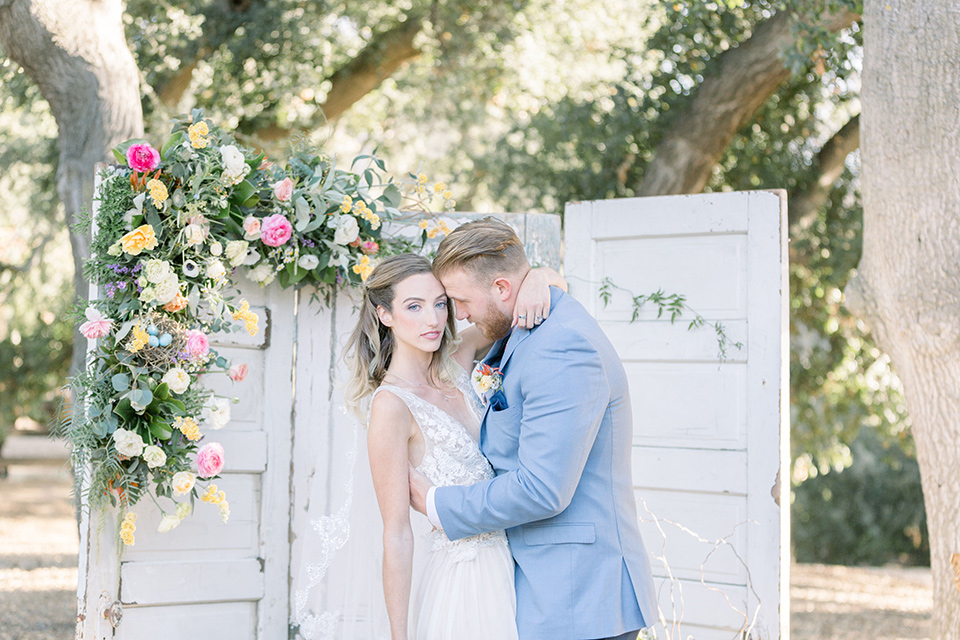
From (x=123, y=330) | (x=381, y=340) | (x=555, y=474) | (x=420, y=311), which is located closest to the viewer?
A: (x=555, y=474)

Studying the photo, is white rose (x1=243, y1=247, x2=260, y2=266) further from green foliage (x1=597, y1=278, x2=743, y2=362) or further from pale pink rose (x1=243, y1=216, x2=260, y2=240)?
green foliage (x1=597, y1=278, x2=743, y2=362)

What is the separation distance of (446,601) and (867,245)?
9.06ft

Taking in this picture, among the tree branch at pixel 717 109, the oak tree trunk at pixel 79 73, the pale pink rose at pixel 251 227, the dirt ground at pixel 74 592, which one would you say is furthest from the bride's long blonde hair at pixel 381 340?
the tree branch at pixel 717 109

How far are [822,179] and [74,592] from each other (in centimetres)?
659

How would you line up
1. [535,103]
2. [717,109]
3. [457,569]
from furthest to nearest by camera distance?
[535,103] → [717,109] → [457,569]

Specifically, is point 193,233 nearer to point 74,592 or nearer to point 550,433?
point 550,433

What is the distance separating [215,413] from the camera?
2.97 m

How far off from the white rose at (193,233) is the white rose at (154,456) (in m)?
0.71

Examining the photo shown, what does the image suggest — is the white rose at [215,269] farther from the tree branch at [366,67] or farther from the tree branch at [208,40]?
the tree branch at [366,67]

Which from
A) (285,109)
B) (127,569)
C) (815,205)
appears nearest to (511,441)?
(127,569)

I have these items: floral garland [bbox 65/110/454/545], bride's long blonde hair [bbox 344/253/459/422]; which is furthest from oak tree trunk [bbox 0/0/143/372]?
bride's long blonde hair [bbox 344/253/459/422]

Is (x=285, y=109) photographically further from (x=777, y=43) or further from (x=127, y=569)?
(x=127, y=569)

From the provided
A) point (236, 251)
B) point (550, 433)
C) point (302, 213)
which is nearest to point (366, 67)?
point (302, 213)

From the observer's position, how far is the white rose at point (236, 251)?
3029mm
